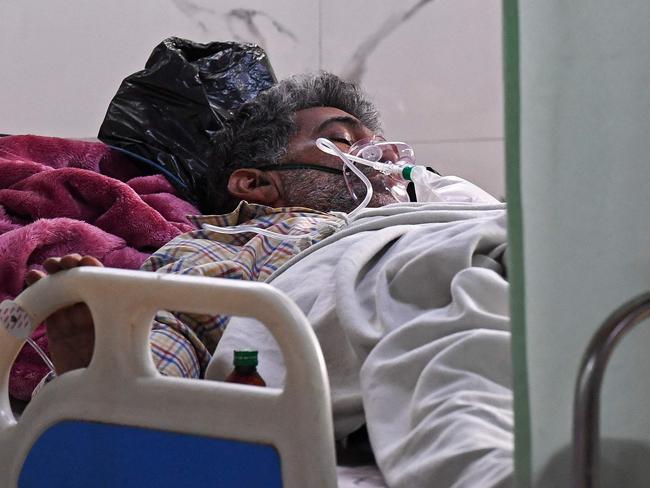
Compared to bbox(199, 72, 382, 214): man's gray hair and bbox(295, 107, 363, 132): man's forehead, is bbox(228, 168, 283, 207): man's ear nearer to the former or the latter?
bbox(199, 72, 382, 214): man's gray hair

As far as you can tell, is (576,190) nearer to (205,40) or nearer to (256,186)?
(256,186)

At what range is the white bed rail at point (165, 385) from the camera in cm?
102

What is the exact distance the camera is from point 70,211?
240 centimetres

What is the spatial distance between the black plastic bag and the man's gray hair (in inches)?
2.8

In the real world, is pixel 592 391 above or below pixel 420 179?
above

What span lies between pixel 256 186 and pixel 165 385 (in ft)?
5.11

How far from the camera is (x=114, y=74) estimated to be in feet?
12.2

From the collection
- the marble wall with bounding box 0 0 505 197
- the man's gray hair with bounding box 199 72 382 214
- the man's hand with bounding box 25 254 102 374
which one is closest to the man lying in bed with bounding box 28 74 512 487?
the man's hand with bounding box 25 254 102 374

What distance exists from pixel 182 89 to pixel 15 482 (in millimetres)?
1840

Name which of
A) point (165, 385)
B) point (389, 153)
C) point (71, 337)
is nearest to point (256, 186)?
point (389, 153)

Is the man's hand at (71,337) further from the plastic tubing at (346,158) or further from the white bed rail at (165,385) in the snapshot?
the plastic tubing at (346,158)

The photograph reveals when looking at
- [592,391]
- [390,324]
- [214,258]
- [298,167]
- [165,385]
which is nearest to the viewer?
[592,391]

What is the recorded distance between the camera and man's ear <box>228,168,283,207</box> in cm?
260

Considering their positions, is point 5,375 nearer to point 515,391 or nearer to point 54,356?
point 54,356
